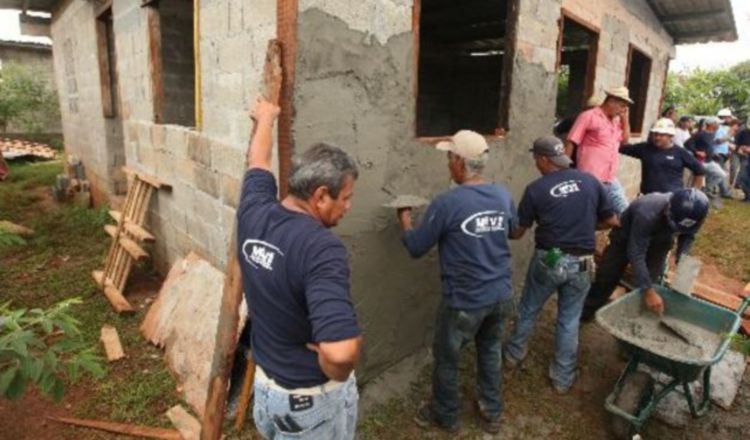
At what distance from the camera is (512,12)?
4.37 m

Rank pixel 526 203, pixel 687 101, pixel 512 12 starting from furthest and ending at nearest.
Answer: pixel 687 101 → pixel 512 12 → pixel 526 203

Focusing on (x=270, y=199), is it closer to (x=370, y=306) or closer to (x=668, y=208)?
(x=370, y=306)

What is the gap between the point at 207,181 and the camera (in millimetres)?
4043

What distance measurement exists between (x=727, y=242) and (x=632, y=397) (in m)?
6.10

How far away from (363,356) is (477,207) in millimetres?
1431

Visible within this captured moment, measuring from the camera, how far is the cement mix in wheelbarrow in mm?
3469

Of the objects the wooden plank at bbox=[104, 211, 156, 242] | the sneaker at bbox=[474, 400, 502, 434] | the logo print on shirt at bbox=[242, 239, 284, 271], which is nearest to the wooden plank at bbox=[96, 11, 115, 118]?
the wooden plank at bbox=[104, 211, 156, 242]

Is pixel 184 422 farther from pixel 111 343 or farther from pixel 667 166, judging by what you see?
pixel 667 166

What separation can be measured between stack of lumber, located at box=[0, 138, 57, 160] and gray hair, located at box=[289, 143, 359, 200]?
15.3 metres

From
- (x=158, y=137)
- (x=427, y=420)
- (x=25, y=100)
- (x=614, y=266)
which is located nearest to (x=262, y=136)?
(x=427, y=420)

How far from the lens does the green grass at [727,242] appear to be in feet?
22.3

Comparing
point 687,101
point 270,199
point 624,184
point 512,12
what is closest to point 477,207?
point 270,199

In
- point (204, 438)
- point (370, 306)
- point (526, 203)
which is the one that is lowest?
point (204, 438)

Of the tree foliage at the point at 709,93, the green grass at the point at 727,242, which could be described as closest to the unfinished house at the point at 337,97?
the green grass at the point at 727,242
